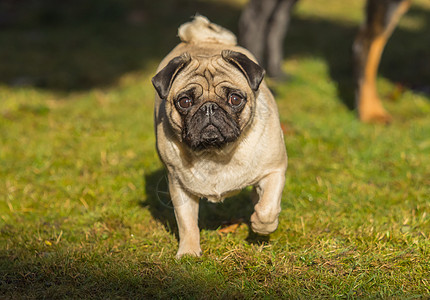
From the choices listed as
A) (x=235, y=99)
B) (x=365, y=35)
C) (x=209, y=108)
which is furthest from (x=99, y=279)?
(x=365, y=35)

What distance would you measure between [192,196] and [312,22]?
784cm

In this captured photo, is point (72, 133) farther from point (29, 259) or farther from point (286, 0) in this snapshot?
point (286, 0)

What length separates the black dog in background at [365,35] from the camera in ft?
18.4

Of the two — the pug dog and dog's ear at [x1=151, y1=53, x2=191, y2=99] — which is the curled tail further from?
dog's ear at [x1=151, y1=53, x2=191, y2=99]

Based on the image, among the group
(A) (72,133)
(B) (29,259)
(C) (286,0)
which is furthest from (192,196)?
(C) (286,0)

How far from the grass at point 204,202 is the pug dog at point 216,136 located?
1.04 ft

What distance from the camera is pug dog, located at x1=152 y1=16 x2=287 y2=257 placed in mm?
2771

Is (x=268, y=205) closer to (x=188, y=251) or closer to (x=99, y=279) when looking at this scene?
(x=188, y=251)

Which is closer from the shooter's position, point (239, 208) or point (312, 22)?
point (239, 208)

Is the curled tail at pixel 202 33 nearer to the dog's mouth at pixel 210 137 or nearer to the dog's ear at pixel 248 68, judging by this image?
the dog's ear at pixel 248 68

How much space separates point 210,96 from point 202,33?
3.09 feet

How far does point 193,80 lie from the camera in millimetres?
2852

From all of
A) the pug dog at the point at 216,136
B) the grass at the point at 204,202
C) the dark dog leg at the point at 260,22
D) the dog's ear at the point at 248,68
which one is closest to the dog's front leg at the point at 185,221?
the pug dog at the point at 216,136

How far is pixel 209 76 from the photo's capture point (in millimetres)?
2861
